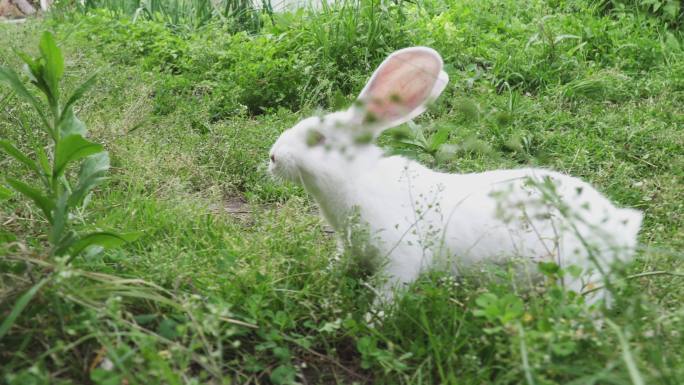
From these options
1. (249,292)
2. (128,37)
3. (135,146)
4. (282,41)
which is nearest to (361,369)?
(249,292)

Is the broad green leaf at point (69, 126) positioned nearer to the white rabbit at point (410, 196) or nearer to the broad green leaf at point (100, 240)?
the broad green leaf at point (100, 240)

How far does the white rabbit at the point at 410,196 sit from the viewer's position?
270 cm

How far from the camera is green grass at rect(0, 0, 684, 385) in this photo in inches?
79.7

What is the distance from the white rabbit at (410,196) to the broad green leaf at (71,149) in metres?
0.71

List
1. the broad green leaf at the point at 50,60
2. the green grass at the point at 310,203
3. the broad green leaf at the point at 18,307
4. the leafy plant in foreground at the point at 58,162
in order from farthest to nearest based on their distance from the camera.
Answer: the broad green leaf at the point at 50,60 < the leafy plant in foreground at the point at 58,162 < the green grass at the point at 310,203 < the broad green leaf at the point at 18,307

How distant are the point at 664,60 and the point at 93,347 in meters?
4.44

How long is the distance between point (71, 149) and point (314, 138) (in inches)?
32.8

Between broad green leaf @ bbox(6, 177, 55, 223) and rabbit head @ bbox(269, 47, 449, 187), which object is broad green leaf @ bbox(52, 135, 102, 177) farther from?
rabbit head @ bbox(269, 47, 449, 187)

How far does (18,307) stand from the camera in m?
1.93

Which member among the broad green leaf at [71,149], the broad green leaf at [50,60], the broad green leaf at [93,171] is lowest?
the broad green leaf at [93,171]

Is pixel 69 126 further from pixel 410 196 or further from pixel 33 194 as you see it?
pixel 410 196

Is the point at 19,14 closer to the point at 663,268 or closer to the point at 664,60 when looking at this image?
the point at 664,60

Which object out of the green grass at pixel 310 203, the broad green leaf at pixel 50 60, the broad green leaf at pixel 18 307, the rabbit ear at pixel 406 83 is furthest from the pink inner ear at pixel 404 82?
the broad green leaf at pixel 18 307

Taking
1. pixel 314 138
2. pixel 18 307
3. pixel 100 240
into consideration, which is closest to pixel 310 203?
pixel 314 138
